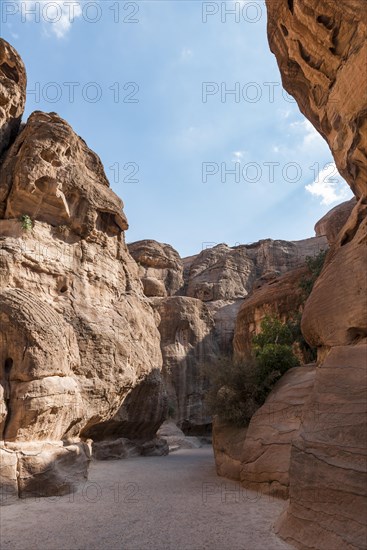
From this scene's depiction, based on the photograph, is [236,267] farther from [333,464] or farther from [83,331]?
[333,464]

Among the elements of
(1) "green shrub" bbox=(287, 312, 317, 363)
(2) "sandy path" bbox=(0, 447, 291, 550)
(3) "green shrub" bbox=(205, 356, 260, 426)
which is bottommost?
(2) "sandy path" bbox=(0, 447, 291, 550)

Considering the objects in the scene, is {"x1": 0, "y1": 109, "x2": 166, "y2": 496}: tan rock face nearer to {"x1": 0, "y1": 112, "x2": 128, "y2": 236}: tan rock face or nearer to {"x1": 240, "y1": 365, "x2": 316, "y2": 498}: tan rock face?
{"x1": 0, "y1": 112, "x2": 128, "y2": 236}: tan rock face

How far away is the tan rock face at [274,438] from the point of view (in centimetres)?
742

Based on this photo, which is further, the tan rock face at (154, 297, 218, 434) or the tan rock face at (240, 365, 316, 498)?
the tan rock face at (154, 297, 218, 434)

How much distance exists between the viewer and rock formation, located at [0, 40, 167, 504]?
27.1 feet

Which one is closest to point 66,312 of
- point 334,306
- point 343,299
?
point 334,306

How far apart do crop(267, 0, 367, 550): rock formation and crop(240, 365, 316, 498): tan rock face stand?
4.90 feet

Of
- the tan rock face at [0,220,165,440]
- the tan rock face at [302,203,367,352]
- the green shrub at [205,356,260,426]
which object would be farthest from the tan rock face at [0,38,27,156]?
the tan rock face at [302,203,367,352]

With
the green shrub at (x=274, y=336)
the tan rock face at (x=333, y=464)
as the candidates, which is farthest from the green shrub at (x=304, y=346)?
the tan rock face at (x=333, y=464)

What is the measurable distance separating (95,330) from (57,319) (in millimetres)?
1756

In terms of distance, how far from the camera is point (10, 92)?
14039mm

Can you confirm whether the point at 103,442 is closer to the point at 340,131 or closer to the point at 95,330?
the point at 95,330

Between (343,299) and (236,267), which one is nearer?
(343,299)

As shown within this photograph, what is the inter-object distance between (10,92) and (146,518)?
14157 millimetres
